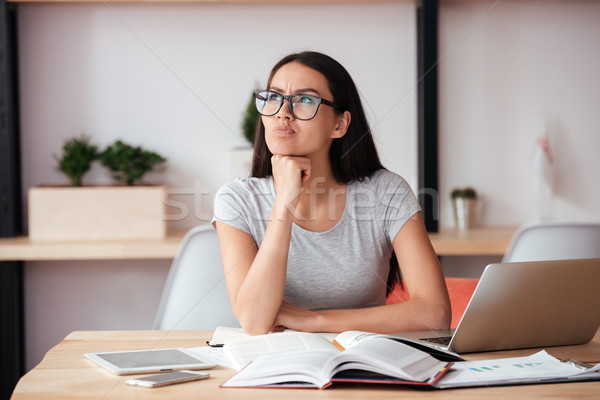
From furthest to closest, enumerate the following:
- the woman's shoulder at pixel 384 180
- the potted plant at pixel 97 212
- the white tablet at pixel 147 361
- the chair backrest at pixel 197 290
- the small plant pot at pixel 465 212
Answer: the small plant pot at pixel 465 212 → the potted plant at pixel 97 212 → the chair backrest at pixel 197 290 → the woman's shoulder at pixel 384 180 → the white tablet at pixel 147 361

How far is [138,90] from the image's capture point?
2.73 m

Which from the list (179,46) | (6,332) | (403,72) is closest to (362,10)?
(403,72)

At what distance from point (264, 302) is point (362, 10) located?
1.82m

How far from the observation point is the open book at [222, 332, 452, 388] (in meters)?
0.89

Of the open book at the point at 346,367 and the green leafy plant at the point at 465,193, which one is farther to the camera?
the green leafy plant at the point at 465,193

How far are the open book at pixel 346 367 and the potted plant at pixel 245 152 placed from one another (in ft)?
5.39

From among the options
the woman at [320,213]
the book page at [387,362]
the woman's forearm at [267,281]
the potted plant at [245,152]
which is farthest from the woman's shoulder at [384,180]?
the potted plant at [245,152]

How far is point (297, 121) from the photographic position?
5.04 ft

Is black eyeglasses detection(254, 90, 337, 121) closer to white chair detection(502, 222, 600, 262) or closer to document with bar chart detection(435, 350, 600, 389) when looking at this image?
document with bar chart detection(435, 350, 600, 389)

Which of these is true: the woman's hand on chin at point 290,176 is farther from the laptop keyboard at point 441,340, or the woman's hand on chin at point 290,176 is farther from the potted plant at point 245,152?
the potted plant at point 245,152

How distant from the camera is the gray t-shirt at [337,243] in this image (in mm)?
1560

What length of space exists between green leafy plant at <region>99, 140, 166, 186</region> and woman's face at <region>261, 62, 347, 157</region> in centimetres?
112

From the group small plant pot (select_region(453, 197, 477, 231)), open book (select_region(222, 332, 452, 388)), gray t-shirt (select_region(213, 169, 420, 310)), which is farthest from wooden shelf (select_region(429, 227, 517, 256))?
open book (select_region(222, 332, 452, 388))

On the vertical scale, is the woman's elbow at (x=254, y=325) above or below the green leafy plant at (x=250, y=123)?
below
